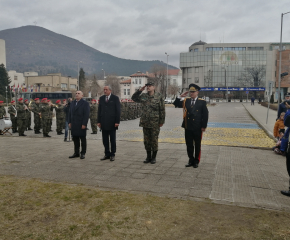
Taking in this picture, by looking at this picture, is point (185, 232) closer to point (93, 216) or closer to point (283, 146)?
point (93, 216)

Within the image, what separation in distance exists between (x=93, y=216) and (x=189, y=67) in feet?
329

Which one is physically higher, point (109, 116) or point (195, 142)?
point (109, 116)

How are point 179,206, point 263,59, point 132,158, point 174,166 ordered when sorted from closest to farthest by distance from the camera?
point 179,206, point 174,166, point 132,158, point 263,59

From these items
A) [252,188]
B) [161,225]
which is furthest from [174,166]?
[161,225]

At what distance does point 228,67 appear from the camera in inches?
3802

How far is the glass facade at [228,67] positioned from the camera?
94500mm

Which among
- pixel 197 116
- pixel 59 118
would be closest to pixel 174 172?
pixel 197 116

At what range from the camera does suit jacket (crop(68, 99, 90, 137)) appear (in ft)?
23.2

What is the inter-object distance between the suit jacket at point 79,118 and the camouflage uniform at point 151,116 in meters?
1.64

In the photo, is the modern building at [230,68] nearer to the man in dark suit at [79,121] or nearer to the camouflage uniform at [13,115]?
the camouflage uniform at [13,115]

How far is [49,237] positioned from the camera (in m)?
2.99

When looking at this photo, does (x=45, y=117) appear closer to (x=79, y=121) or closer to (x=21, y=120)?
(x=21, y=120)

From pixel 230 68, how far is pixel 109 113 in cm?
9661

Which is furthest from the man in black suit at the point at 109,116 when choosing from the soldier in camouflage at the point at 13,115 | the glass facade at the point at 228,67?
A: the glass facade at the point at 228,67
